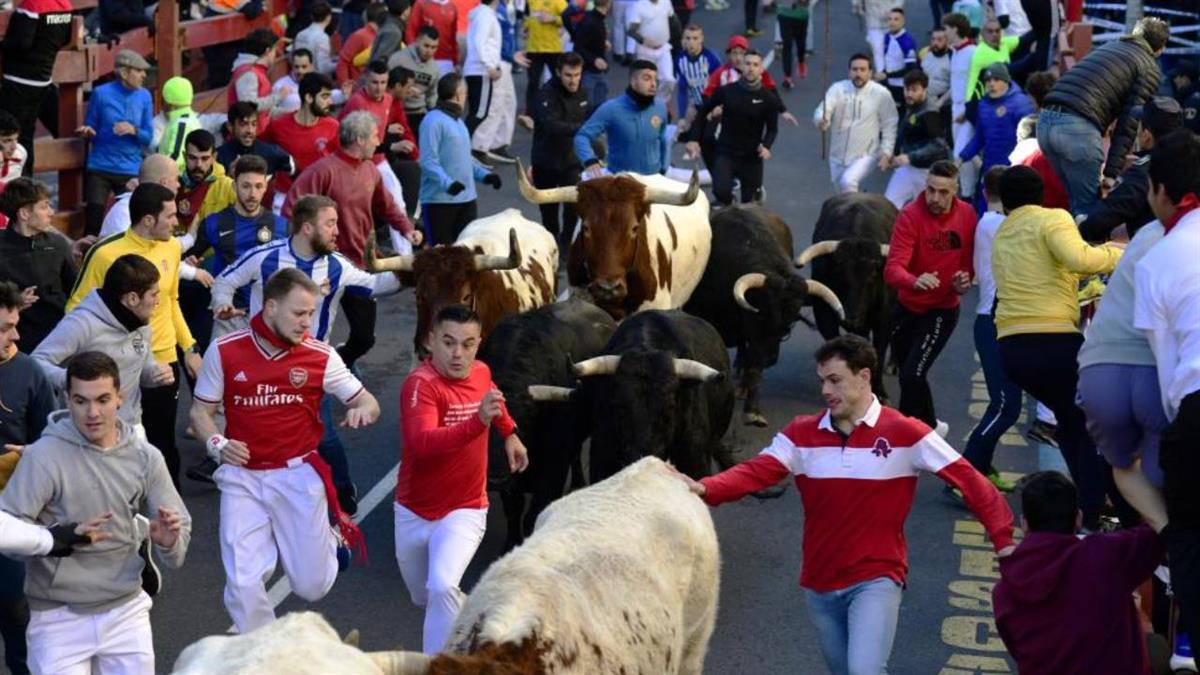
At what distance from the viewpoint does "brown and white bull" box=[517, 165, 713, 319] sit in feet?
44.0

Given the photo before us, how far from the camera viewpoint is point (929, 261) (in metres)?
12.7

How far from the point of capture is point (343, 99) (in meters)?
21.5

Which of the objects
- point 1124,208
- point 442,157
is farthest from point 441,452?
point 442,157

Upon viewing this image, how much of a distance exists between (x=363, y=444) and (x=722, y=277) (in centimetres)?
289

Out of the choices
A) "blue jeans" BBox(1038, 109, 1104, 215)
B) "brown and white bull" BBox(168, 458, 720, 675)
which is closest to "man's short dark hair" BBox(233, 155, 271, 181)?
"brown and white bull" BBox(168, 458, 720, 675)

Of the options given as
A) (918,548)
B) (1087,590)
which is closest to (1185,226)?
(1087,590)

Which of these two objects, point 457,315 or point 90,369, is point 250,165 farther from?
point 90,369

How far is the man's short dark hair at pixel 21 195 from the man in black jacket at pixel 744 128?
27.5 ft

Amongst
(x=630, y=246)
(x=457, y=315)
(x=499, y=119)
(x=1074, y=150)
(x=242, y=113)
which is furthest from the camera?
(x=499, y=119)

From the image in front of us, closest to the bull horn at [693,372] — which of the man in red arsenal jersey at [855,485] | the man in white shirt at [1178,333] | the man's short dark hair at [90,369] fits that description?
the man in red arsenal jersey at [855,485]

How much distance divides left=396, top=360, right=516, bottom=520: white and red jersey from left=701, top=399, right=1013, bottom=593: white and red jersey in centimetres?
147

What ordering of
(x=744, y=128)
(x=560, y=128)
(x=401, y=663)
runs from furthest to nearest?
(x=744, y=128), (x=560, y=128), (x=401, y=663)

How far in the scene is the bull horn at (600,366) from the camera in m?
10.8

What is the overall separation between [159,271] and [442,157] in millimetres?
5320
